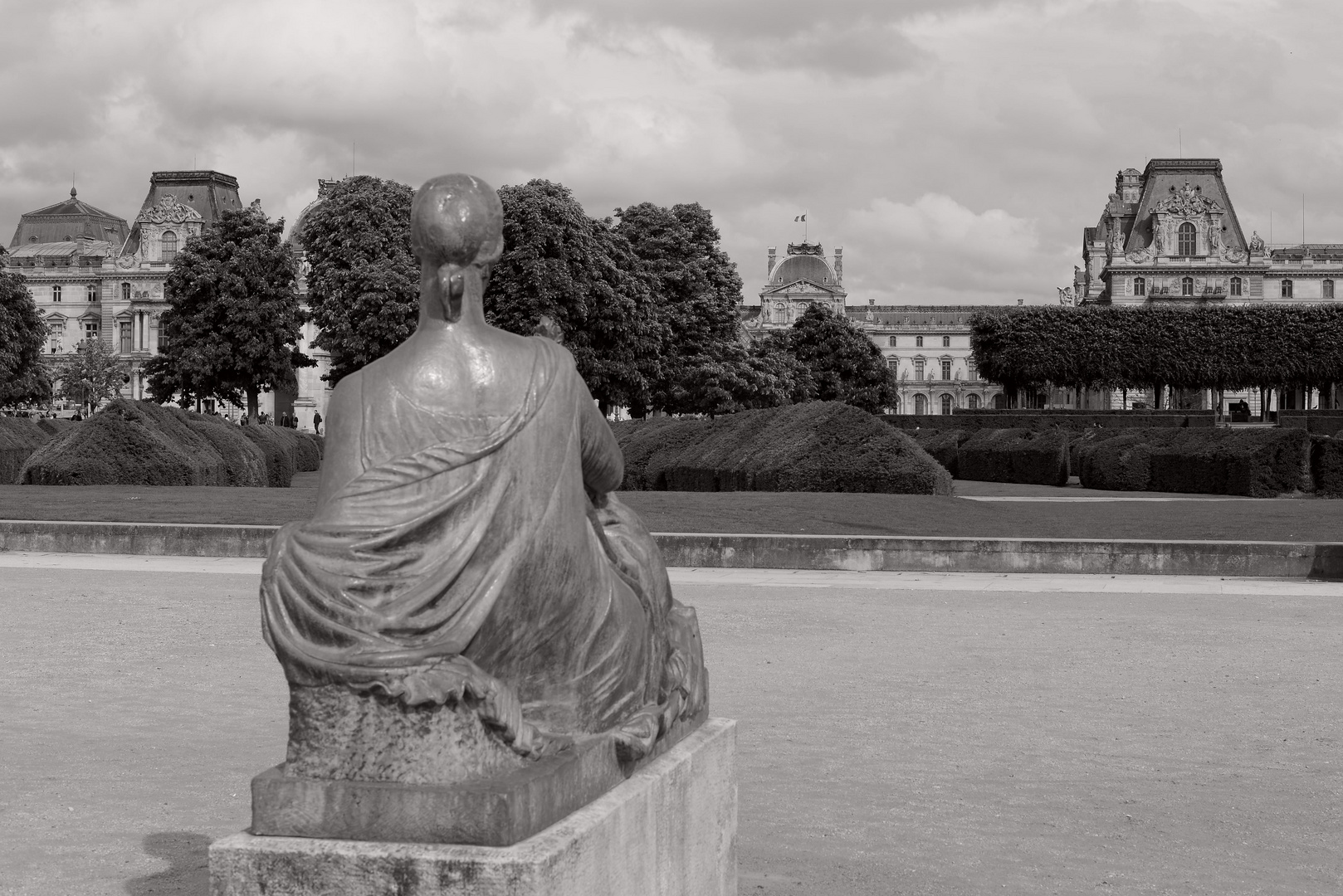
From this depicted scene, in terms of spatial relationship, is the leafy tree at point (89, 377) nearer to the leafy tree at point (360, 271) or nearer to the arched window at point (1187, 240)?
the leafy tree at point (360, 271)

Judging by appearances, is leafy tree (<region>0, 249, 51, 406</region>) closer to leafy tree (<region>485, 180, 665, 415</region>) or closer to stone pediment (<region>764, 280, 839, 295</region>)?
leafy tree (<region>485, 180, 665, 415</region>)

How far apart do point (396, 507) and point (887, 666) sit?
5.77 metres

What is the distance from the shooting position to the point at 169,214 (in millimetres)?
104375

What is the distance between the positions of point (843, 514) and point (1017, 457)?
1656 centimetres

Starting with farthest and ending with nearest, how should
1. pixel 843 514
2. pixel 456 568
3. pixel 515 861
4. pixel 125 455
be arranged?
pixel 125 455 < pixel 843 514 < pixel 456 568 < pixel 515 861

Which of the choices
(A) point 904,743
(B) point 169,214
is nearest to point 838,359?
(B) point 169,214

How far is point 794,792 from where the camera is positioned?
5.56 meters

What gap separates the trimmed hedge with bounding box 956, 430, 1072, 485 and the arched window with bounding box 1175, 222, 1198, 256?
247 ft

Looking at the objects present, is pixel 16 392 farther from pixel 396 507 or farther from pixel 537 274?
pixel 396 507

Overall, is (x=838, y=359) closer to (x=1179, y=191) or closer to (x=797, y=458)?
(x=1179, y=191)

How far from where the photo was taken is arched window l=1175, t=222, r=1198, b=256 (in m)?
104

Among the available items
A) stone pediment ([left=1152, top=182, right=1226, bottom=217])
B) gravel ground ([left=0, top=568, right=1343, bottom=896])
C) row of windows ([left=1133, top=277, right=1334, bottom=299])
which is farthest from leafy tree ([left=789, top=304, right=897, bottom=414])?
gravel ground ([left=0, top=568, right=1343, bottom=896])

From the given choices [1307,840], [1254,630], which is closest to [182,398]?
[1254,630]

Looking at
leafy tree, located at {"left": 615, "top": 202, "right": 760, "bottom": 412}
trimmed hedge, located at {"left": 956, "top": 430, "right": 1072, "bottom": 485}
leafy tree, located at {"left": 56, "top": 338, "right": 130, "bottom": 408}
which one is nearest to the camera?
trimmed hedge, located at {"left": 956, "top": 430, "right": 1072, "bottom": 485}
